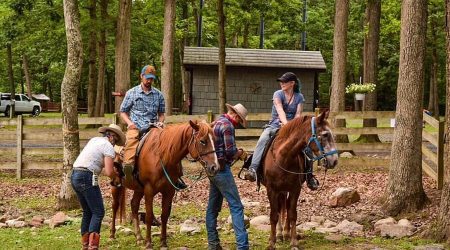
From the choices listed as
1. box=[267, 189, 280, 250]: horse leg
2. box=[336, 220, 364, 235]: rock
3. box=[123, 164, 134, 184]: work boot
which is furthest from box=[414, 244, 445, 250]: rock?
box=[123, 164, 134, 184]: work boot

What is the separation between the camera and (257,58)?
2444cm

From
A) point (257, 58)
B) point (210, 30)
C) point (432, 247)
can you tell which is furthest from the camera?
point (210, 30)

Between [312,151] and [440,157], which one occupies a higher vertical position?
[312,151]

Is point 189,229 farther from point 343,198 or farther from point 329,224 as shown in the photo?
point 343,198

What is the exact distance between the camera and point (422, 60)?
9961 mm

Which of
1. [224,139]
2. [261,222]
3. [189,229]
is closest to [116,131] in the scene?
[224,139]

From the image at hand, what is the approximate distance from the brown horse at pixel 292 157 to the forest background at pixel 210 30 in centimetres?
1352

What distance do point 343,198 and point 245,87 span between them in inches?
552

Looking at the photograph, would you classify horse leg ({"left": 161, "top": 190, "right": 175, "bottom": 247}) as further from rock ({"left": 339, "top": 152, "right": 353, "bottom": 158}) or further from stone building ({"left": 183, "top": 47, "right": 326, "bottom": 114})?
stone building ({"left": 183, "top": 47, "right": 326, "bottom": 114})

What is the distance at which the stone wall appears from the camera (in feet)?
80.4

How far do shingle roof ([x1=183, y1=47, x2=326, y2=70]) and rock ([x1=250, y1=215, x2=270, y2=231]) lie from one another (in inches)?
577

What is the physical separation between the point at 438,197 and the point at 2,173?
11022mm

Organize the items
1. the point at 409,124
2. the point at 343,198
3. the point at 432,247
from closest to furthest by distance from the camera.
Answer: the point at 432,247, the point at 409,124, the point at 343,198

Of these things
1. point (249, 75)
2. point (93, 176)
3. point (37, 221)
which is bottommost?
point (37, 221)
